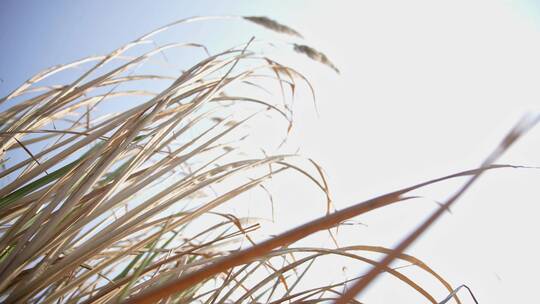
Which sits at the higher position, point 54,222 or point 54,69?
point 54,69

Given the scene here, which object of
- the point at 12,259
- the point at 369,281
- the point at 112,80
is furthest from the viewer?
the point at 112,80

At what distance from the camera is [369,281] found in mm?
78

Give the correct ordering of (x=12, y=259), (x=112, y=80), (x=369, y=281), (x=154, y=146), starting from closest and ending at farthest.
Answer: (x=369, y=281) < (x=12, y=259) < (x=154, y=146) < (x=112, y=80)

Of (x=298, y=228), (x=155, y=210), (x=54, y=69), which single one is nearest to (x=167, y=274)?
(x=155, y=210)

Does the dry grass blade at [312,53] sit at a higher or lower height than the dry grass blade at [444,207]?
higher

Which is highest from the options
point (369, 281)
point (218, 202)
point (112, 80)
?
point (112, 80)

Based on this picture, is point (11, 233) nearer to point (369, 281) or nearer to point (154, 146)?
point (154, 146)

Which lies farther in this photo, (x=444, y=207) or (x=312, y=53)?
(x=312, y=53)

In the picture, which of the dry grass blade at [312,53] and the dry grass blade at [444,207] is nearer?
the dry grass blade at [444,207]

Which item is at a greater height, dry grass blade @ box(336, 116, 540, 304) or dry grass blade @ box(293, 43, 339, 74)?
dry grass blade @ box(293, 43, 339, 74)

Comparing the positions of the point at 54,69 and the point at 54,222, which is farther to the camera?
the point at 54,69

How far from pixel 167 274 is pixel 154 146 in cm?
11

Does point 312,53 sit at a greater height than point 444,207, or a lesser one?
greater

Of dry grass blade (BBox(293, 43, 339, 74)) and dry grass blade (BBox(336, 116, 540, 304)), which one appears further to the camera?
dry grass blade (BBox(293, 43, 339, 74))
